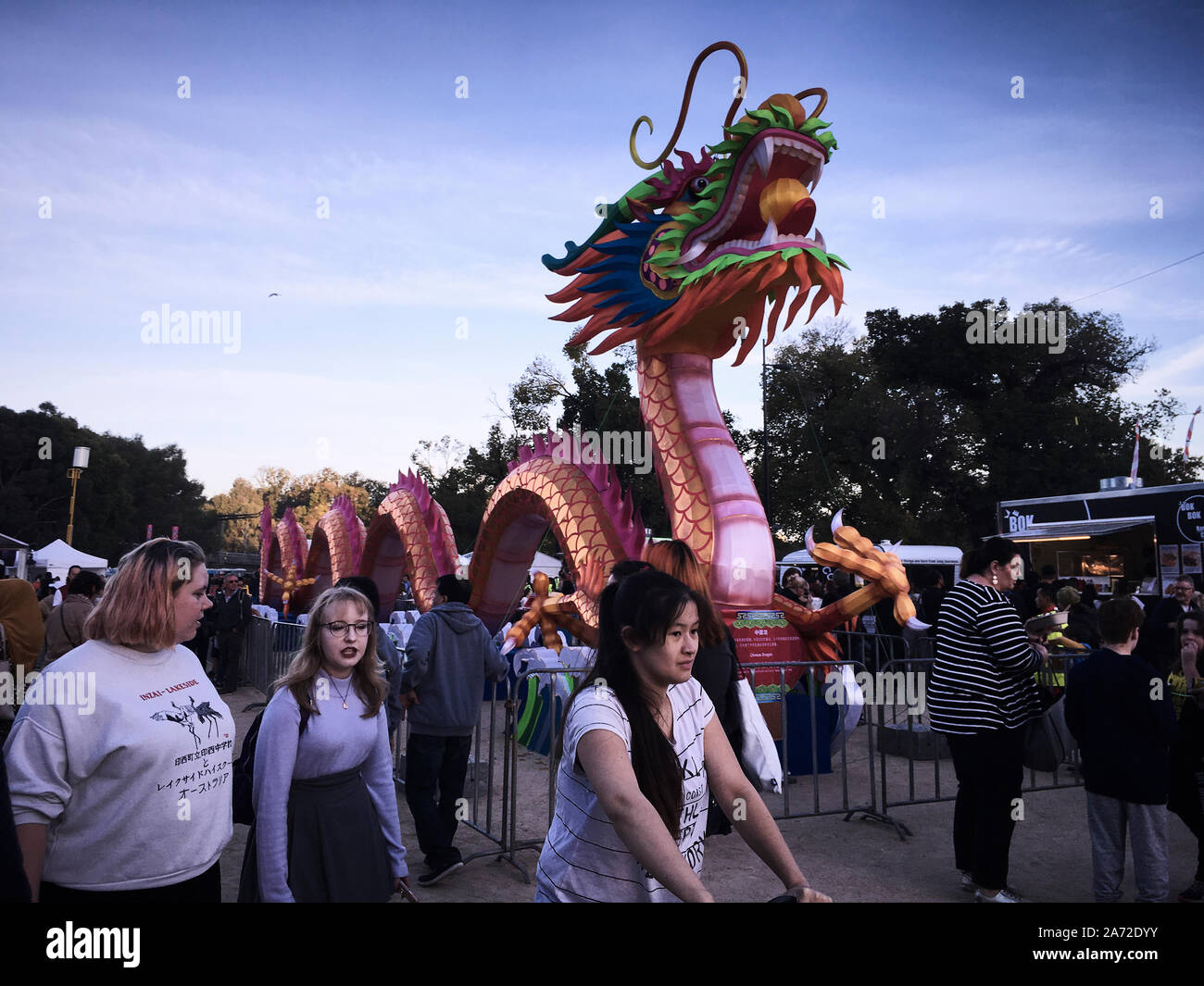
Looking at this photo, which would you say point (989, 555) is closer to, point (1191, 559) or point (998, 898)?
point (998, 898)

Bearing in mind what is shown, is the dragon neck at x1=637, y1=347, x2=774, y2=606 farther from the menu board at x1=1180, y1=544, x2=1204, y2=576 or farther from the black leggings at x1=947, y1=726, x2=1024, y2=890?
the menu board at x1=1180, y1=544, x2=1204, y2=576

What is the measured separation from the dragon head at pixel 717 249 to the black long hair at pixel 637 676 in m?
4.70

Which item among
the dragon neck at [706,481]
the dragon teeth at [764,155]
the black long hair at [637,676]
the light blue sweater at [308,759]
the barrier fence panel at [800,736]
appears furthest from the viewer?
the dragon neck at [706,481]

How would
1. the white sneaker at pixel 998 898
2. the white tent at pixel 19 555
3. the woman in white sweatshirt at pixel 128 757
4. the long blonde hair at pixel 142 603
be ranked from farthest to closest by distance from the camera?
the white tent at pixel 19 555 → the white sneaker at pixel 998 898 → the long blonde hair at pixel 142 603 → the woman in white sweatshirt at pixel 128 757

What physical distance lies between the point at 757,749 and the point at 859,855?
2.43 meters

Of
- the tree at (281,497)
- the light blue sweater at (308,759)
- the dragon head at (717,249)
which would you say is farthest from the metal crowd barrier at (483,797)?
the tree at (281,497)

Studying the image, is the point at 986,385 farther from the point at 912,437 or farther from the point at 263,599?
the point at 263,599

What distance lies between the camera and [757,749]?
315cm

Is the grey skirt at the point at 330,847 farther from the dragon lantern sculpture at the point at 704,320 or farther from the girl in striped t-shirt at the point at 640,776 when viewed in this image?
the dragon lantern sculpture at the point at 704,320

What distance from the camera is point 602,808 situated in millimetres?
1726

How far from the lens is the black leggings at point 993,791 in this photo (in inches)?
157

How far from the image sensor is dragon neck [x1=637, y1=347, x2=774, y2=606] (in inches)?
251

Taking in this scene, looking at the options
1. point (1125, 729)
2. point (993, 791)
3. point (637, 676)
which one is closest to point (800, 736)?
point (993, 791)
